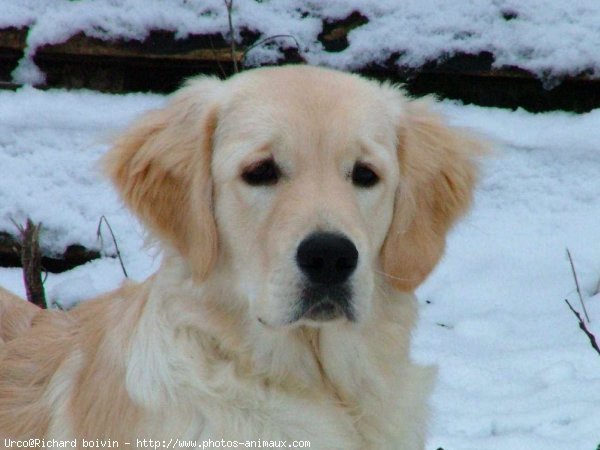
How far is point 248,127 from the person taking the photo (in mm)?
3523

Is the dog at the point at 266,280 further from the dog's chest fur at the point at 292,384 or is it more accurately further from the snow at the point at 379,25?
the snow at the point at 379,25

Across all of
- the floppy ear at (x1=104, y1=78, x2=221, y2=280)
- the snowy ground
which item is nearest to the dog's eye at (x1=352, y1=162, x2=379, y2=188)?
the floppy ear at (x1=104, y1=78, x2=221, y2=280)

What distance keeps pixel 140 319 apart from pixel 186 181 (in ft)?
1.50

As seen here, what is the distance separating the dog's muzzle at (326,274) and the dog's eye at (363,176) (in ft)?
1.12

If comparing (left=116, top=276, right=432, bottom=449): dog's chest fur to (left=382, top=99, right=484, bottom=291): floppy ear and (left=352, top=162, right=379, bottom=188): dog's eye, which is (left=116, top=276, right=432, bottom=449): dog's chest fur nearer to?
(left=382, top=99, right=484, bottom=291): floppy ear

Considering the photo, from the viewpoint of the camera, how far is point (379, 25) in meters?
6.70

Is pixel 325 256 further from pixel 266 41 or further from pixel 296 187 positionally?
pixel 266 41

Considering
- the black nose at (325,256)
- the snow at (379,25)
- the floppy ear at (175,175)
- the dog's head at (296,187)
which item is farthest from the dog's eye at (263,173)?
the snow at (379,25)

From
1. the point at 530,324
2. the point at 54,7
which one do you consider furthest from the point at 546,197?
the point at 54,7

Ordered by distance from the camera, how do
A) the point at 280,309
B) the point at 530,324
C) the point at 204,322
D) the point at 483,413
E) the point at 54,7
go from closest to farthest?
1. the point at 280,309
2. the point at 204,322
3. the point at 483,413
4. the point at 530,324
5. the point at 54,7

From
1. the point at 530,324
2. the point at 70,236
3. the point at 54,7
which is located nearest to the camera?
the point at 530,324

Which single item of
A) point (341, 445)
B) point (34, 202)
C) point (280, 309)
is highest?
point (280, 309)

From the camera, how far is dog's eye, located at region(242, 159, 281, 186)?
3445 millimetres

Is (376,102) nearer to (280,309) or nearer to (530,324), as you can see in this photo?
(280,309)
